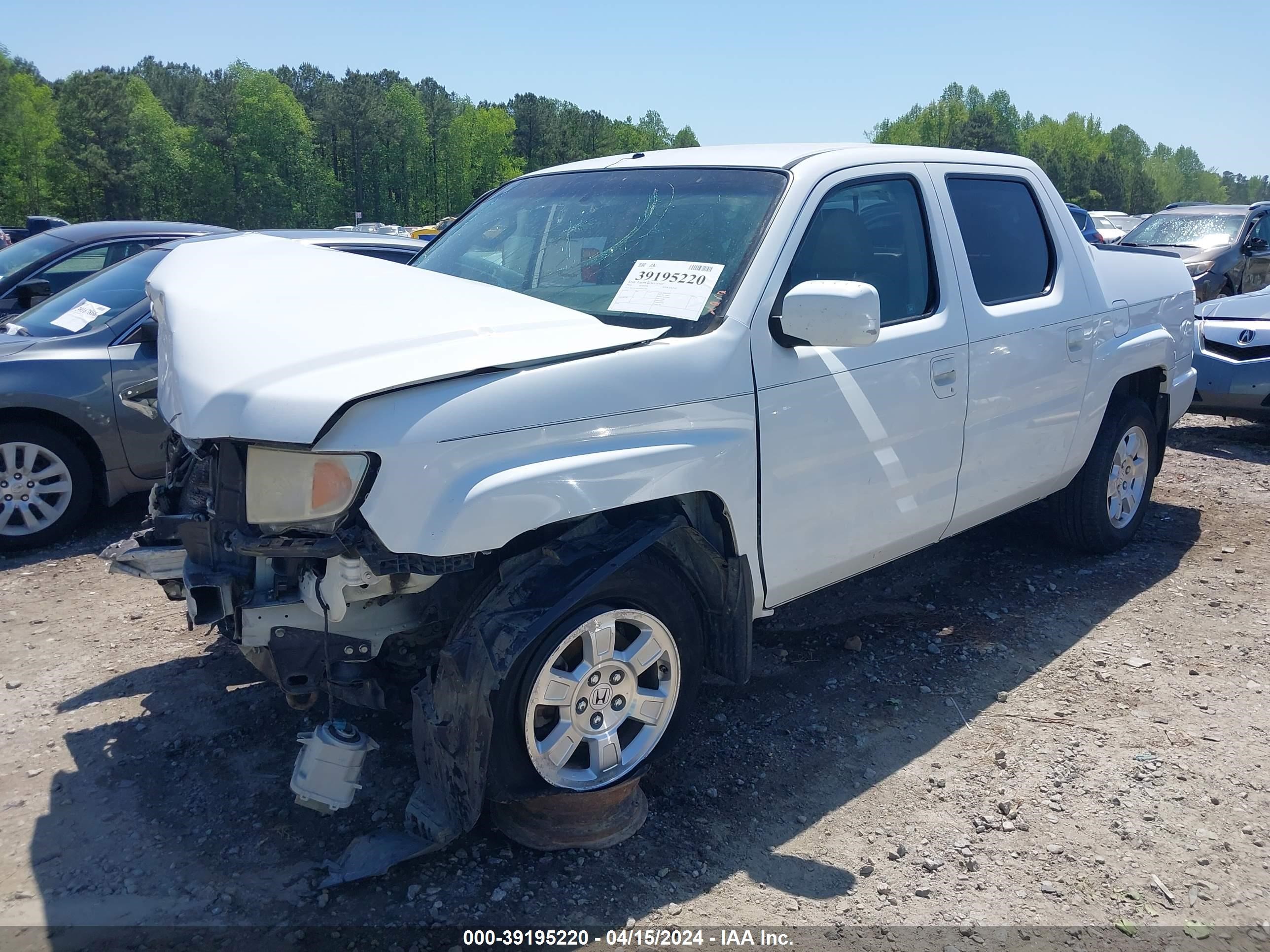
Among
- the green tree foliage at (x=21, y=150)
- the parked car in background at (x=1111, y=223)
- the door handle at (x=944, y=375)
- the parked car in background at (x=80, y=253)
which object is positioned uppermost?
the green tree foliage at (x=21, y=150)

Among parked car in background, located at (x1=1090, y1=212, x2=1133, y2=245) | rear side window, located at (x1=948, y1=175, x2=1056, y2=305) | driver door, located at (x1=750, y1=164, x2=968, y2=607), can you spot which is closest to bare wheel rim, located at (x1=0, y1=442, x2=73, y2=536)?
driver door, located at (x1=750, y1=164, x2=968, y2=607)

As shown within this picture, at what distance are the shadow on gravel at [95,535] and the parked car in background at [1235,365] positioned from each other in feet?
24.6

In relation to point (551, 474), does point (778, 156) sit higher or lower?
higher

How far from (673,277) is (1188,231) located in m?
13.3

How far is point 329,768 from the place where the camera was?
2689 mm

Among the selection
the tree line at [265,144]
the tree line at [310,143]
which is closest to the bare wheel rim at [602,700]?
the tree line at [265,144]

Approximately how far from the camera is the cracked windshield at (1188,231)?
1330 centimetres

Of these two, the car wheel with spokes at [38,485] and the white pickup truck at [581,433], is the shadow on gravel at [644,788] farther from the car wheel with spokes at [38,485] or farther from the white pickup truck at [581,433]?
the car wheel with spokes at [38,485]

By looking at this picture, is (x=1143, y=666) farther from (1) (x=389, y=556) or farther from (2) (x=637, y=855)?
(1) (x=389, y=556)

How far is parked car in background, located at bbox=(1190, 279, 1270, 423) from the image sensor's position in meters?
7.45

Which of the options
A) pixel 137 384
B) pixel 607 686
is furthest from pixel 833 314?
pixel 137 384

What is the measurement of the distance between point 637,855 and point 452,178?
99.7m

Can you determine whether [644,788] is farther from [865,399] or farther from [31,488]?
[31,488]

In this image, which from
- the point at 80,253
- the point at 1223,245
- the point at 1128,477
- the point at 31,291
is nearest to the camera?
the point at 1128,477
